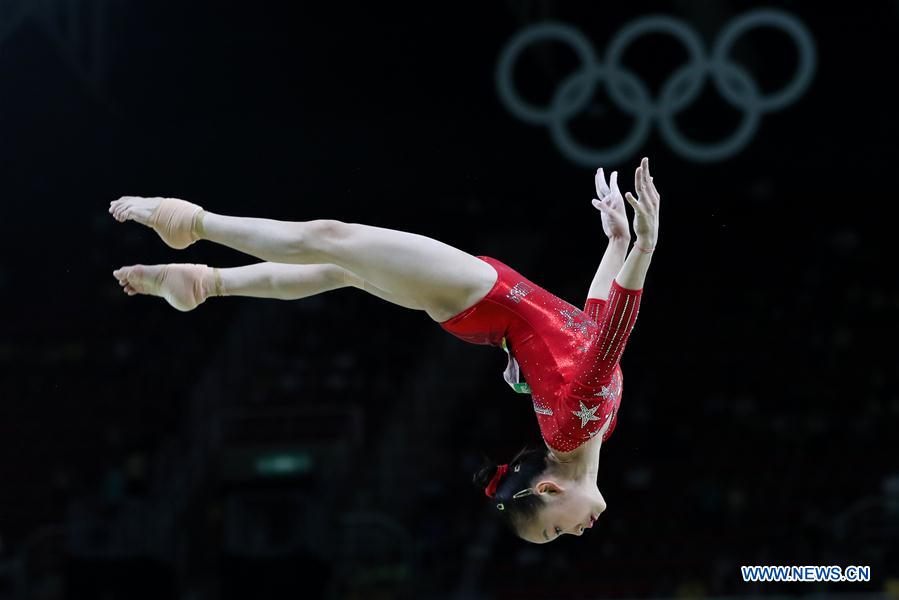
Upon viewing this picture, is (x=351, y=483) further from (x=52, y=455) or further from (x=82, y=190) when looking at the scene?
(x=82, y=190)

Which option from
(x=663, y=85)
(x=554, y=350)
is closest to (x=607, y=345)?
(x=554, y=350)

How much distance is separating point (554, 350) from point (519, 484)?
463mm

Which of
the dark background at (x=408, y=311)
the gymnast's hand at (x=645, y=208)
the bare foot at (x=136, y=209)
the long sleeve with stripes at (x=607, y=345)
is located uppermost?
the gymnast's hand at (x=645, y=208)

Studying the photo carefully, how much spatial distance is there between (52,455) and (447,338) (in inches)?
132

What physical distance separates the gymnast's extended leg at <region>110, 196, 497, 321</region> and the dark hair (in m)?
0.56

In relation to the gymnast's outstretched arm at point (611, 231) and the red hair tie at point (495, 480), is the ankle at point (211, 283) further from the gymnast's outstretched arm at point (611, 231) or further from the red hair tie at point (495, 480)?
the gymnast's outstretched arm at point (611, 231)

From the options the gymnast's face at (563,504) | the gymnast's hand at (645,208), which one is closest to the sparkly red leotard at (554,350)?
the gymnast's face at (563,504)

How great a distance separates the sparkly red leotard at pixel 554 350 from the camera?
3.94 m

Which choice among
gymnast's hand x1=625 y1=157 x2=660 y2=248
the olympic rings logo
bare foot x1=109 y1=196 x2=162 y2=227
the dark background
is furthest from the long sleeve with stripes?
the olympic rings logo

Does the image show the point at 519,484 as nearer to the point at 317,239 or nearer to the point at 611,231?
the point at 611,231

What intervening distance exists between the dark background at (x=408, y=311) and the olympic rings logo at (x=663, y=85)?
0.20 meters

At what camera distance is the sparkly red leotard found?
394cm

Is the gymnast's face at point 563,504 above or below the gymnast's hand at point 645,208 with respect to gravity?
below

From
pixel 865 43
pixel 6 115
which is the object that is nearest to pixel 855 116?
pixel 865 43
